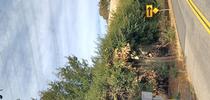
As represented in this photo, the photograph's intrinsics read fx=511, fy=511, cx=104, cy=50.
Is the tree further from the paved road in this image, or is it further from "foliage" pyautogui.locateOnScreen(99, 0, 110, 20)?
"foliage" pyautogui.locateOnScreen(99, 0, 110, 20)

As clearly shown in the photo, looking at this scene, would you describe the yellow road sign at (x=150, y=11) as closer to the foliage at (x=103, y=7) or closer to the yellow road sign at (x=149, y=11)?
the yellow road sign at (x=149, y=11)

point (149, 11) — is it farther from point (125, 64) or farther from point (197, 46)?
point (197, 46)

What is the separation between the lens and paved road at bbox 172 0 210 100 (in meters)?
19.8

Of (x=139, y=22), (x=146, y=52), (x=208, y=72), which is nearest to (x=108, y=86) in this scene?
(x=146, y=52)

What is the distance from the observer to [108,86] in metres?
26.2

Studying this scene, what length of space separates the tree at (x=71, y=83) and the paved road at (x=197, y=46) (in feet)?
21.1

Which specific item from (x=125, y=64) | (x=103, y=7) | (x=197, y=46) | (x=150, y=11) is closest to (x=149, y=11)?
(x=150, y=11)

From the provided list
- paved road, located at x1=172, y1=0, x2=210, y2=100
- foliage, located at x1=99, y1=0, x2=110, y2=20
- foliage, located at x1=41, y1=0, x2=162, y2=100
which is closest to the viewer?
paved road, located at x1=172, y1=0, x2=210, y2=100

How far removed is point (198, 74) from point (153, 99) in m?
2.25

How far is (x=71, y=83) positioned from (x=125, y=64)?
5987mm

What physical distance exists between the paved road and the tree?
6.42 m

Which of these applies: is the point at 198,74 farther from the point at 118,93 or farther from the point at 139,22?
the point at 139,22

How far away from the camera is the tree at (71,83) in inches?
1198

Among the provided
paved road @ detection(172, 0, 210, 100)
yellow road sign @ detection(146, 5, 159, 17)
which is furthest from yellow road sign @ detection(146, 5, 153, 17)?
paved road @ detection(172, 0, 210, 100)
